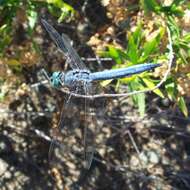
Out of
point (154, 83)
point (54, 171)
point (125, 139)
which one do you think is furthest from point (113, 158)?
point (154, 83)

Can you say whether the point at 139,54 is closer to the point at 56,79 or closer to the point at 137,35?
the point at 137,35

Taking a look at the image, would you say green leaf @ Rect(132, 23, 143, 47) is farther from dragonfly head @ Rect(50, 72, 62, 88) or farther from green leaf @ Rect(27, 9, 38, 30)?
green leaf @ Rect(27, 9, 38, 30)

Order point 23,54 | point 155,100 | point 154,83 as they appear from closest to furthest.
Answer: point 154,83
point 23,54
point 155,100

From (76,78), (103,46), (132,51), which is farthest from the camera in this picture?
(103,46)

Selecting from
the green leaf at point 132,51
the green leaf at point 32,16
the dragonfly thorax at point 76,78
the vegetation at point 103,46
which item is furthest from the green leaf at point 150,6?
the green leaf at point 32,16

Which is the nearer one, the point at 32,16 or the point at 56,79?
the point at 56,79

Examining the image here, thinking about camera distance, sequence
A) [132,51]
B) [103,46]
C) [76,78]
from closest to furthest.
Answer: [76,78] → [132,51] → [103,46]

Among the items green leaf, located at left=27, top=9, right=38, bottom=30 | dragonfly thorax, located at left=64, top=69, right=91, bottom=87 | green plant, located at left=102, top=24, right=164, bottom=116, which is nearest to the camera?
dragonfly thorax, located at left=64, top=69, right=91, bottom=87

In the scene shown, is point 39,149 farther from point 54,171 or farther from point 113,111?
point 113,111

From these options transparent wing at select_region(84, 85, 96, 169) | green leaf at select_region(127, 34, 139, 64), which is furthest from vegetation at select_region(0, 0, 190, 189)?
transparent wing at select_region(84, 85, 96, 169)

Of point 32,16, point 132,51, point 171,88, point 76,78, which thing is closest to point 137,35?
point 132,51

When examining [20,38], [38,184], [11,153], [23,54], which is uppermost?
[20,38]
